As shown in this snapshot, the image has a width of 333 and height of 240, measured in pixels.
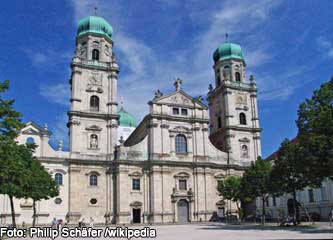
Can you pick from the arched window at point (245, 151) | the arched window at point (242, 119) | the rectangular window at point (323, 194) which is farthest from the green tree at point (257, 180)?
the arched window at point (242, 119)

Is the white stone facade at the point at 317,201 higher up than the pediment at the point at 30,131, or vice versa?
the pediment at the point at 30,131

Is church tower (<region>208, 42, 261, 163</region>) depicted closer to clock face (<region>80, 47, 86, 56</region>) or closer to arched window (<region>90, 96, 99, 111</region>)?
arched window (<region>90, 96, 99, 111</region>)

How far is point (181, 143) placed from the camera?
53.1 meters

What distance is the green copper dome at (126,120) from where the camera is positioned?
7375cm

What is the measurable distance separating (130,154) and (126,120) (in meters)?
25.0

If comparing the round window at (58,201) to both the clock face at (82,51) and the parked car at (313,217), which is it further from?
the parked car at (313,217)

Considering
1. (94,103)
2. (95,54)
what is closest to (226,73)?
(95,54)

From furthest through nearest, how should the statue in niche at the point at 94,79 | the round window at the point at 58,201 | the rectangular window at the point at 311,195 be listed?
the statue in niche at the point at 94,79 → the rectangular window at the point at 311,195 → the round window at the point at 58,201

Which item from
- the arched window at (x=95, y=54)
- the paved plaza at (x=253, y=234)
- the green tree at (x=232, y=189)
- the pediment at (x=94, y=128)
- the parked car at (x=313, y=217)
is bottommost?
the parked car at (x=313, y=217)

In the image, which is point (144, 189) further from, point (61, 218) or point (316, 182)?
point (316, 182)

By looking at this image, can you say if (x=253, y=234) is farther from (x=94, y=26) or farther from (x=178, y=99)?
(x=94, y=26)

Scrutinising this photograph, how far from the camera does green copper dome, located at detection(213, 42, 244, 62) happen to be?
61.3m

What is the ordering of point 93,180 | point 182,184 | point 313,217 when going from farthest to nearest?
point 182,184 < point 93,180 < point 313,217

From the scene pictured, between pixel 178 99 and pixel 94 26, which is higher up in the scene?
pixel 94 26
